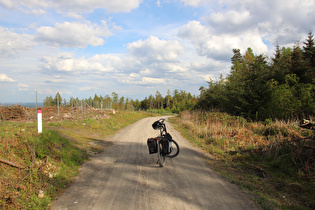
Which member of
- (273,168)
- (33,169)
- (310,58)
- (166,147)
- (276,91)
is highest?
(310,58)

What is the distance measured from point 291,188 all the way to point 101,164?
221 inches

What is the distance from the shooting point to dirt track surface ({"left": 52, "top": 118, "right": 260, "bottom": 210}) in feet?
12.8

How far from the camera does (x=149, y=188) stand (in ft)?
15.2

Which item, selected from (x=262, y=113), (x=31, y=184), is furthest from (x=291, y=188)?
(x=262, y=113)

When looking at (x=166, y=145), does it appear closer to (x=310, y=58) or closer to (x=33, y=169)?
(x=33, y=169)

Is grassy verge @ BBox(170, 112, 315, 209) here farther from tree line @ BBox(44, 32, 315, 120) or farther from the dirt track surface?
tree line @ BBox(44, 32, 315, 120)

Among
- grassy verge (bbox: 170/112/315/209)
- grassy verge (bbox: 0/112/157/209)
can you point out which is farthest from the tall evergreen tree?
grassy verge (bbox: 0/112/157/209)

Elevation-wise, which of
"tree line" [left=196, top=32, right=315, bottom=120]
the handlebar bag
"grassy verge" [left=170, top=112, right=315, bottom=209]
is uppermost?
"tree line" [left=196, top=32, right=315, bottom=120]

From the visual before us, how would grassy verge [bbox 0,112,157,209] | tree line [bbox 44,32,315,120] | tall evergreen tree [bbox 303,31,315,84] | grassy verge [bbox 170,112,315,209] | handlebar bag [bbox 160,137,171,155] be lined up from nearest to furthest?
grassy verge [bbox 0,112,157,209] < grassy verge [bbox 170,112,315,209] < handlebar bag [bbox 160,137,171,155] < tree line [bbox 44,32,315,120] < tall evergreen tree [bbox 303,31,315,84]

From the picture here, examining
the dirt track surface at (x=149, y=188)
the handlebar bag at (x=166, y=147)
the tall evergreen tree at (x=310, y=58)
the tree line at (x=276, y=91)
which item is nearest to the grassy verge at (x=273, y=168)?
the dirt track surface at (x=149, y=188)

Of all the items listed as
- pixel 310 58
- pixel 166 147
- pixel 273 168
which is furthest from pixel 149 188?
pixel 310 58

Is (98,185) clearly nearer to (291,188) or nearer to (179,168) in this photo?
(179,168)

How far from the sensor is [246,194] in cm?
449

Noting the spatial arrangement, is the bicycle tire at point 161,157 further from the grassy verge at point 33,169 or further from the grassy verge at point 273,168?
the grassy verge at point 33,169
